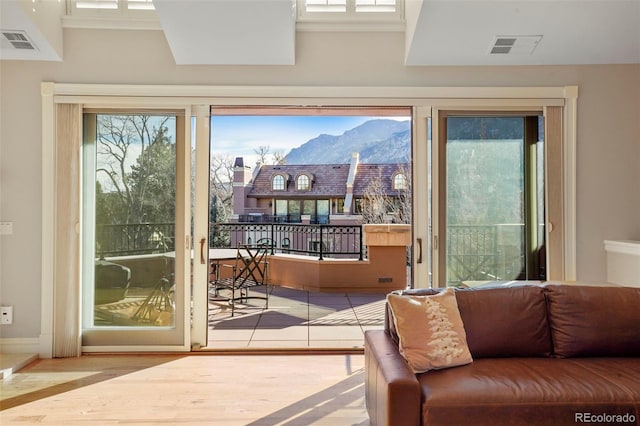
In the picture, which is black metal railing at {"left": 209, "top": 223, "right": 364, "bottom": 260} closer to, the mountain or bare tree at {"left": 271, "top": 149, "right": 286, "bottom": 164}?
bare tree at {"left": 271, "top": 149, "right": 286, "bottom": 164}

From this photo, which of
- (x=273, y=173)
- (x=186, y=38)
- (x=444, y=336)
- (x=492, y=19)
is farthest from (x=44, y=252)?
(x=273, y=173)

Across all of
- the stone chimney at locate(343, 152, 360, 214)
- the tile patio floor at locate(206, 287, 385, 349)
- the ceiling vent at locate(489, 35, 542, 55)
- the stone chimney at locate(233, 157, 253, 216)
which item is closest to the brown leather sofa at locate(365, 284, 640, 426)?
the tile patio floor at locate(206, 287, 385, 349)

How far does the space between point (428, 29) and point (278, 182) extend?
12698 millimetres

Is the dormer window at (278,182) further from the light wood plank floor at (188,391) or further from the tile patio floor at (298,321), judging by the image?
the light wood plank floor at (188,391)

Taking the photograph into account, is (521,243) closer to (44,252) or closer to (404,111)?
(404,111)

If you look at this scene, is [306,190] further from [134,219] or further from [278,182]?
[134,219]

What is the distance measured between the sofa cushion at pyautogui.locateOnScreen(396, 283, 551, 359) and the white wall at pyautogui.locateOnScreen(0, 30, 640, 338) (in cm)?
153

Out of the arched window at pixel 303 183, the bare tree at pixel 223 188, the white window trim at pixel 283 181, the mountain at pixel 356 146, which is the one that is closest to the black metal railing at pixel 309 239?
the bare tree at pixel 223 188

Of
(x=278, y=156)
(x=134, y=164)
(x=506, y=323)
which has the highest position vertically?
(x=278, y=156)

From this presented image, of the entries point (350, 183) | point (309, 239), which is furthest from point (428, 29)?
→ point (350, 183)

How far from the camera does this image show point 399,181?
13828mm

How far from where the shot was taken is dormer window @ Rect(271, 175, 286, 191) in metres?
15.6

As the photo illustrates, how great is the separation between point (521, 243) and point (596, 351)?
4.90 feet

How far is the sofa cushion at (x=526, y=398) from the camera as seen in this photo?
1.75 metres
